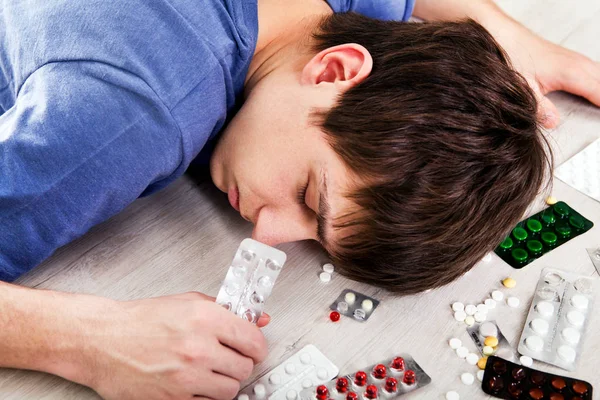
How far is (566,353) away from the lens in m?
→ 0.81

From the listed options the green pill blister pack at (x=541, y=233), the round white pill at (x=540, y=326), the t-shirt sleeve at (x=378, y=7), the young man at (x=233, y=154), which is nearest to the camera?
the young man at (x=233, y=154)

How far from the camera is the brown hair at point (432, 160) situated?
2.44 ft

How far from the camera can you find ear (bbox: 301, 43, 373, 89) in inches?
32.7

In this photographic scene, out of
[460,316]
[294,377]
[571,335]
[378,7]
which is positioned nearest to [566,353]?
[571,335]

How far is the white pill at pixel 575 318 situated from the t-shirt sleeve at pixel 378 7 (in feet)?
1.87

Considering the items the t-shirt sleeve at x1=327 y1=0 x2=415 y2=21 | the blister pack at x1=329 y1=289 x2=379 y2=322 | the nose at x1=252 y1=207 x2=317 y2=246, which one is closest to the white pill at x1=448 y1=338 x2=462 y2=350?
the blister pack at x1=329 y1=289 x2=379 y2=322

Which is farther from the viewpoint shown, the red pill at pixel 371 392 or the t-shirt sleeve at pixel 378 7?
the t-shirt sleeve at pixel 378 7

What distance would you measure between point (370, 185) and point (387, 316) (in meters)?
0.20

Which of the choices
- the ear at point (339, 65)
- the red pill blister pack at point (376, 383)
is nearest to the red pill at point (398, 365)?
the red pill blister pack at point (376, 383)

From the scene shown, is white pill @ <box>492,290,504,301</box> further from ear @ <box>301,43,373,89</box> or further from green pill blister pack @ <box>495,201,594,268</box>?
ear @ <box>301,43,373,89</box>

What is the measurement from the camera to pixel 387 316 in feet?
2.84

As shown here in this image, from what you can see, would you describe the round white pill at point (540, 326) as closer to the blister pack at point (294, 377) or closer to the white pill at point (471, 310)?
the white pill at point (471, 310)

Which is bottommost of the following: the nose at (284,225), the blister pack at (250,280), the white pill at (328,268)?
the white pill at (328,268)

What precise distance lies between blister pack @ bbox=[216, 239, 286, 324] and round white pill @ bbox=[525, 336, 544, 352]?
32 cm
